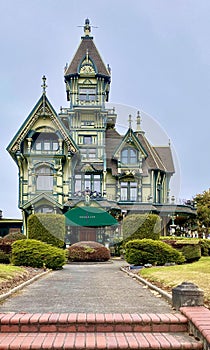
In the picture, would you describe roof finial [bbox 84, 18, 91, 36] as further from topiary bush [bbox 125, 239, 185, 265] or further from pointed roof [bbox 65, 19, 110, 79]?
topiary bush [bbox 125, 239, 185, 265]

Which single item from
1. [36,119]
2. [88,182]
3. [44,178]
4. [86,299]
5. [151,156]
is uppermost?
[36,119]

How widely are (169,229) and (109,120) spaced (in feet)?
38.6

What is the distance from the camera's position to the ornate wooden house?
3694 cm

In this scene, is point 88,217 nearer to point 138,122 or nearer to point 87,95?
point 87,95

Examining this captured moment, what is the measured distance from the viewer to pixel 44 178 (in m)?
37.9

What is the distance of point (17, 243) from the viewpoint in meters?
20.3

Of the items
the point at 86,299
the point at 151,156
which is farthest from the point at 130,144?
the point at 86,299

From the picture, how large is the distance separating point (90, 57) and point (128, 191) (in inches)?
512

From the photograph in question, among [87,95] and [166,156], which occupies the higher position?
[87,95]

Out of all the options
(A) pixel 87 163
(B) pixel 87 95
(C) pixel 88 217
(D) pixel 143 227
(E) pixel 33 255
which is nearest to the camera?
(E) pixel 33 255

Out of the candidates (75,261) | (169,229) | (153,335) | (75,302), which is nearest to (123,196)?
(169,229)

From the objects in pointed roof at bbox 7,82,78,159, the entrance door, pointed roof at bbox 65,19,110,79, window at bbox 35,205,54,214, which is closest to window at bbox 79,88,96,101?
pointed roof at bbox 65,19,110,79

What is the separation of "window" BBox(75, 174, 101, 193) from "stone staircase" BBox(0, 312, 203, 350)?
31251 millimetres

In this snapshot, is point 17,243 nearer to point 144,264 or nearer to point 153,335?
point 144,264
